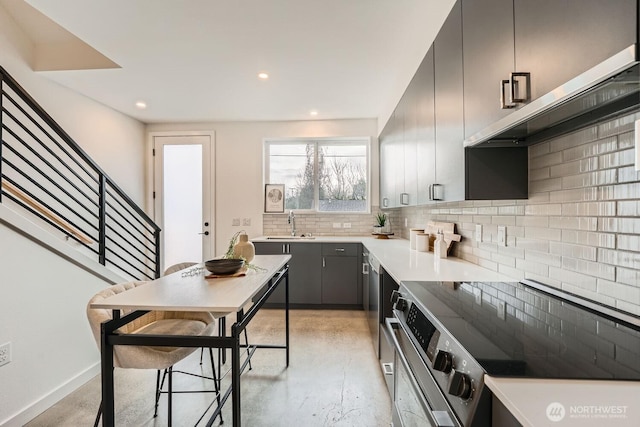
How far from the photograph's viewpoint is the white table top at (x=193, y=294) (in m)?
1.23

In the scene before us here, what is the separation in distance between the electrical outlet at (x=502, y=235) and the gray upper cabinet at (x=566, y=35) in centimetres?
94

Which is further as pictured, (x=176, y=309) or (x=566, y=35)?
(x=176, y=309)

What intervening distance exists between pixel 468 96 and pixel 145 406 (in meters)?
2.63

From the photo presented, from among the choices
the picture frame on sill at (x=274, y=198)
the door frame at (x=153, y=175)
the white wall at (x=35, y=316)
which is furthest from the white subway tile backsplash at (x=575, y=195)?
the door frame at (x=153, y=175)

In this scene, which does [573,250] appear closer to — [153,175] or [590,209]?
[590,209]

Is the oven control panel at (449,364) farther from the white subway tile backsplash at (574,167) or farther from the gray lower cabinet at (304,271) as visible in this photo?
the gray lower cabinet at (304,271)

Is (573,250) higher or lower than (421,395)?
higher

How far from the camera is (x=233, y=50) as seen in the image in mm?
2484

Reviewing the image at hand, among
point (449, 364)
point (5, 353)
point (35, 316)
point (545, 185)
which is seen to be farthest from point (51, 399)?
point (545, 185)

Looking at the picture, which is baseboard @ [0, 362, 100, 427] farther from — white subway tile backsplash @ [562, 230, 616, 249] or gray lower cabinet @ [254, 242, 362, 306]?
white subway tile backsplash @ [562, 230, 616, 249]

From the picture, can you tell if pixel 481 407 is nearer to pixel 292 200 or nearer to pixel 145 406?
pixel 145 406

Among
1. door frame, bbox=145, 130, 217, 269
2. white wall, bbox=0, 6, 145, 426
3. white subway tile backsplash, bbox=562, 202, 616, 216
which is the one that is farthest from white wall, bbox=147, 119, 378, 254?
white subway tile backsplash, bbox=562, 202, 616, 216

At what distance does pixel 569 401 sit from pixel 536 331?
38 centimetres

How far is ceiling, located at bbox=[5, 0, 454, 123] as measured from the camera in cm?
199
